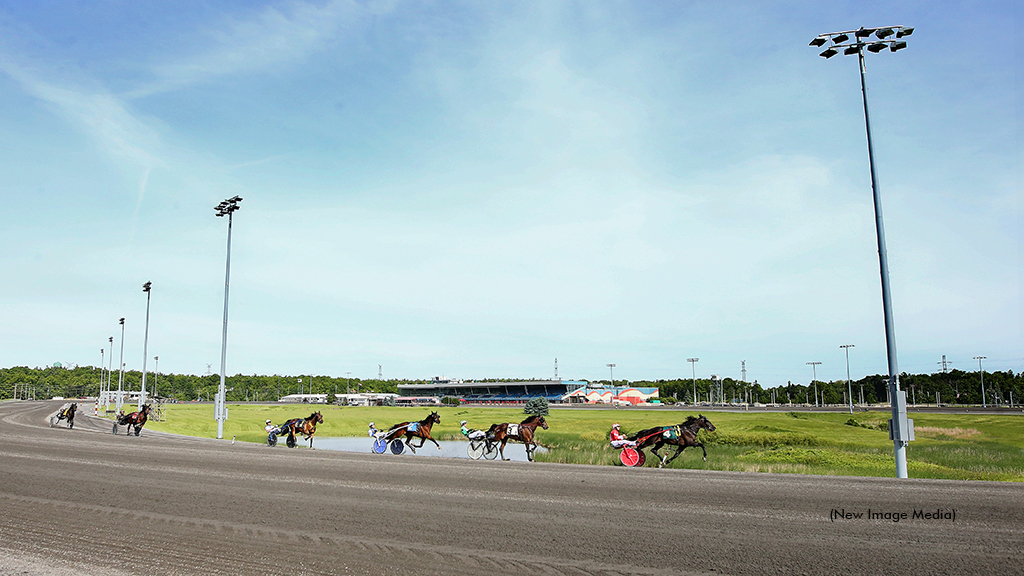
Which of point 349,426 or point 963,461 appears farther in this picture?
point 349,426

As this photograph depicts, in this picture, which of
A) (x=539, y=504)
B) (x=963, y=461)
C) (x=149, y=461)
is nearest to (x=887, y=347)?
(x=963, y=461)

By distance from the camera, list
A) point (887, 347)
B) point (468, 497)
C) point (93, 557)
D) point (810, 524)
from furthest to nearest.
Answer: point (887, 347), point (468, 497), point (810, 524), point (93, 557)

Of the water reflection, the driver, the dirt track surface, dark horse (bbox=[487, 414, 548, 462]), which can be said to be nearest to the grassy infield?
the driver

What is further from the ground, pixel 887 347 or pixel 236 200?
pixel 236 200

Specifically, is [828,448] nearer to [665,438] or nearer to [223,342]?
[665,438]

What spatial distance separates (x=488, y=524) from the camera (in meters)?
10.3

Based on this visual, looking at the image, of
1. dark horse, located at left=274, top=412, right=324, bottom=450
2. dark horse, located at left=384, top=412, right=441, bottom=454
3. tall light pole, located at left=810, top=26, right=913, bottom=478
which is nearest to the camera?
tall light pole, located at left=810, top=26, right=913, bottom=478

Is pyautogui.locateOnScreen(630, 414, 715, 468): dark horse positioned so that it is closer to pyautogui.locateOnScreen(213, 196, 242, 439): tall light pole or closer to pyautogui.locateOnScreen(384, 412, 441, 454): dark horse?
pyautogui.locateOnScreen(384, 412, 441, 454): dark horse

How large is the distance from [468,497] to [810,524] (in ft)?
20.8

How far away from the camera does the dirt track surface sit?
8023 mm

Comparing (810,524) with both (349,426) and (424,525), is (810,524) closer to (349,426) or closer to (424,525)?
(424,525)

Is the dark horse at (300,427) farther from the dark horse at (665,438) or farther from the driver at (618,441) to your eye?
the dark horse at (665,438)

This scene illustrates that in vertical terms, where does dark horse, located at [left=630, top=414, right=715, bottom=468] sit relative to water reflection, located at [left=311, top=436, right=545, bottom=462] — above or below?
above

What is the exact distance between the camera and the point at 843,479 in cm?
1587
